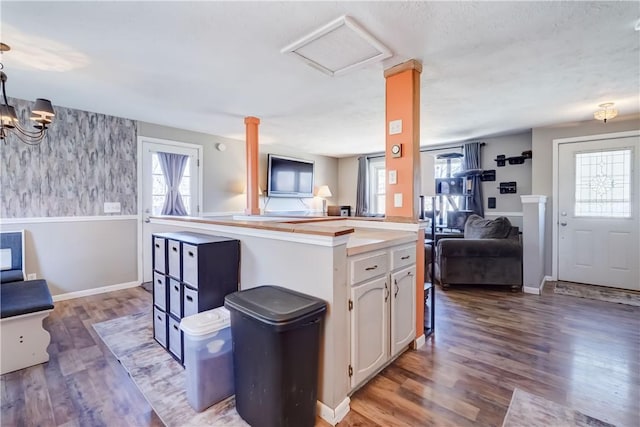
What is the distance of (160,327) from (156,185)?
2.67m

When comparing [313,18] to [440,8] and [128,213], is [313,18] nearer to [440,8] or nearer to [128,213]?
[440,8]

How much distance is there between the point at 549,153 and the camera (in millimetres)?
4473

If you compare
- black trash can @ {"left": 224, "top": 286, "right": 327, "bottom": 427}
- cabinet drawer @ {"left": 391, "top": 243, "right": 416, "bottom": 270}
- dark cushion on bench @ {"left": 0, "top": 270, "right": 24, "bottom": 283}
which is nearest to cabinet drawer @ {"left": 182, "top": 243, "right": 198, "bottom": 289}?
Answer: black trash can @ {"left": 224, "top": 286, "right": 327, "bottom": 427}

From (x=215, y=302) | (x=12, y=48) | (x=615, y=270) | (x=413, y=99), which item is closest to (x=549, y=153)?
(x=615, y=270)

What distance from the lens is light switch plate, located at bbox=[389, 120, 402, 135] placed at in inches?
97.0

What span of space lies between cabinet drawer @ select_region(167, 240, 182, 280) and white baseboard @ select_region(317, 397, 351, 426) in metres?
1.28

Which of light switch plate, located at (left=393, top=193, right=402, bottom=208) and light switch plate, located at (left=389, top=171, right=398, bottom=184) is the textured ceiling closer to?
light switch plate, located at (left=389, top=171, right=398, bottom=184)

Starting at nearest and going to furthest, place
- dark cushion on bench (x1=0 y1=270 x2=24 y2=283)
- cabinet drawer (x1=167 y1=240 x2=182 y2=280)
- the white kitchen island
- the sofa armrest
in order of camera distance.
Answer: the white kitchen island
cabinet drawer (x1=167 y1=240 x2=182 y2=280)
dark cushion on bench (x1=0 y1=270 x2=24 y2=283)
the sofa armrest

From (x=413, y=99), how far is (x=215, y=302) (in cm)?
219

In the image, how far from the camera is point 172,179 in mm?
4582

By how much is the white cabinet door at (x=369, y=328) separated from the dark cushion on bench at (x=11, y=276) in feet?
10.9

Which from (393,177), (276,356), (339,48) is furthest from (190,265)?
(339,48)

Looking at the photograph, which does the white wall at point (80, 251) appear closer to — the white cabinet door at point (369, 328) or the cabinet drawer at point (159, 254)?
the cabinet drawer at point (159, 254)

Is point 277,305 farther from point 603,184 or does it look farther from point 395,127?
point 603,184
